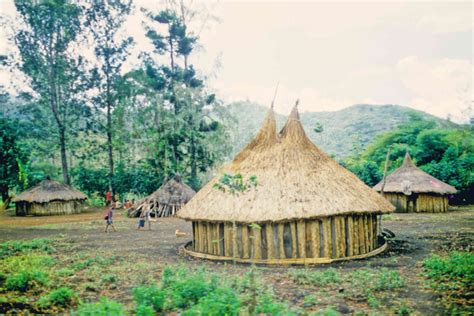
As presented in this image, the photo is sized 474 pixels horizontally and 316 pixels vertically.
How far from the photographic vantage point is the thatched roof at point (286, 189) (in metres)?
11.5

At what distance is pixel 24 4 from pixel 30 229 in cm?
2028

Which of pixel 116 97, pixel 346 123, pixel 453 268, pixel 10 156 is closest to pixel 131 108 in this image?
pixel 116 97

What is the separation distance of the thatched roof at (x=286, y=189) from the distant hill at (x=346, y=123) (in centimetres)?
4255

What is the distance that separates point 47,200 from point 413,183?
25652mm

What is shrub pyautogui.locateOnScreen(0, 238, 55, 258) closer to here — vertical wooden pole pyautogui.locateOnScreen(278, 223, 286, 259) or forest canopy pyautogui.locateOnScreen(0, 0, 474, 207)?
vertical wooden pole pyautogui.locateOnScreen(278, 223, 286, 259)

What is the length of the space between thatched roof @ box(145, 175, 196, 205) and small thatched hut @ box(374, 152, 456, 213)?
→ 43.1ft

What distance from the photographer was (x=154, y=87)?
32.5m

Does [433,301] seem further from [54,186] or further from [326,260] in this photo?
[54,186]

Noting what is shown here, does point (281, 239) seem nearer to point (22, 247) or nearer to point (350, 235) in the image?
point (350, 235)

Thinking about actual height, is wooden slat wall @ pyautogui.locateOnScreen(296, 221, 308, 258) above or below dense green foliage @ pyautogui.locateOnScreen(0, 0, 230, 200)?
below

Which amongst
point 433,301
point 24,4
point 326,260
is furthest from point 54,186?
point 433,301

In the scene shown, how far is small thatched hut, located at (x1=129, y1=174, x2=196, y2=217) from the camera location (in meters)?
26.4

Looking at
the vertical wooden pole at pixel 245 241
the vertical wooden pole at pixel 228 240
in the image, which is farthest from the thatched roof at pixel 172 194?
the vertical wooden pole at pixel 245 241

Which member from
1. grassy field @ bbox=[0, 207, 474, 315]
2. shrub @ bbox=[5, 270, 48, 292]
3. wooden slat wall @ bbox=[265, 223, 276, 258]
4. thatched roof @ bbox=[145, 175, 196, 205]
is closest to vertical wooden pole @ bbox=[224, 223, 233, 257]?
grassy field @ bbox=[0, 207, 474, 315]
